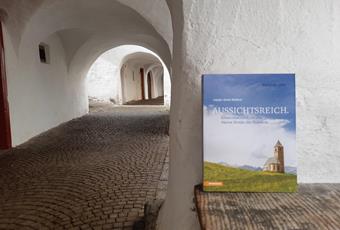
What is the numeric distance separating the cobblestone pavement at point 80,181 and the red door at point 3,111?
25cm

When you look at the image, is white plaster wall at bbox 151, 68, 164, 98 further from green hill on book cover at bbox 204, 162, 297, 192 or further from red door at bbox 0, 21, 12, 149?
green hill on book cover at bbox 204, 162, 297, 192

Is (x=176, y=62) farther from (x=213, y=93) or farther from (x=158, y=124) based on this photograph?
(x=158, y=124)

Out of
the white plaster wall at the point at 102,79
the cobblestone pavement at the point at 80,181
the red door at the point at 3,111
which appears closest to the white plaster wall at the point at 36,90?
the red door at the point at 3,111

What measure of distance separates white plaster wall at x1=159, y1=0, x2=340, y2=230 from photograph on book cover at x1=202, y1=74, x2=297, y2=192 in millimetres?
99

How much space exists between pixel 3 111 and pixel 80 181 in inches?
112

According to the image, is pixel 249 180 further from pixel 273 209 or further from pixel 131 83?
pixel 131 83

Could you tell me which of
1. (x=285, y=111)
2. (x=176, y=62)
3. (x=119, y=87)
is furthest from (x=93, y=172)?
(x=119, y=87)

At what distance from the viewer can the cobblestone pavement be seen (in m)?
2.85

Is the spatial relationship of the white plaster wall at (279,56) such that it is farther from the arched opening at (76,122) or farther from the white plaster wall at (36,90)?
the white plaster wall at (36,90)

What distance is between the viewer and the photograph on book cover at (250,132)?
4.06 ft

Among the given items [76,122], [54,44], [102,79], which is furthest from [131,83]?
[54,44]

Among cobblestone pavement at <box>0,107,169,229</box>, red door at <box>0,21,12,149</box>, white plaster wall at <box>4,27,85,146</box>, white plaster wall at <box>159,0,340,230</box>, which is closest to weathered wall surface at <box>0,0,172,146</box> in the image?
white plaster wall at <box>4,27,85,146</box>

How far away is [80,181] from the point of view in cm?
390

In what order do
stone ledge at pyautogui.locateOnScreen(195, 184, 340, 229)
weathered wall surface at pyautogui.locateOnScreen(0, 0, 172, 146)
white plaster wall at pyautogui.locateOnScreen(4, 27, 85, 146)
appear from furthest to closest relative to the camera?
1. white plaster wall at pyautogui.locateOnScreen(4, 27, 85, 146)
2. weathered wall surface at pyautogui.locateOnScreen(0, 0, 172, 146)
3. stone ledge at pyautogui.locateOnScreen(195, 184, 340, 229)
